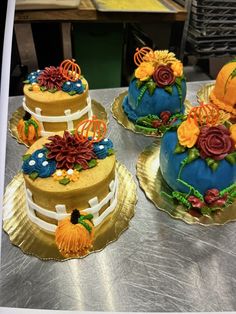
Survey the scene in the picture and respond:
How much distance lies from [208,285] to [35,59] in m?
1.35

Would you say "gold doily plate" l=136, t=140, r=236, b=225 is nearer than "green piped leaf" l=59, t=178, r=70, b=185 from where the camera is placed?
No

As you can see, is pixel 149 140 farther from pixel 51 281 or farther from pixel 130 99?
pixel 51 281

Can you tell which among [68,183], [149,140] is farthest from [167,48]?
[68,183]

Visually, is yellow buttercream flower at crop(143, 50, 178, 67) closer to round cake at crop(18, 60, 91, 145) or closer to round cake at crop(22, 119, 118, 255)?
round cake at crop(18, 60, 91, 145)

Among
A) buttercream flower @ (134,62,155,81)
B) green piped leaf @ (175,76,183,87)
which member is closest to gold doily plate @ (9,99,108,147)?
buttercream flower @ (134,62,155,81)

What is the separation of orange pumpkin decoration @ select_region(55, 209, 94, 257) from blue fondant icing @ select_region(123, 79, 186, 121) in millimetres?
719

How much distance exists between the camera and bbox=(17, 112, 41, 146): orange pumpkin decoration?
1498 mm

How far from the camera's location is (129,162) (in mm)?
1434

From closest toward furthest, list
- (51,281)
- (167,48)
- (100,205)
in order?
(51,281) < (100,205) < (167,48)

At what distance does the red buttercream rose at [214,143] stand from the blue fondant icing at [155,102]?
0.46 m

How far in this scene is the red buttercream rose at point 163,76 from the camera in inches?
59.0

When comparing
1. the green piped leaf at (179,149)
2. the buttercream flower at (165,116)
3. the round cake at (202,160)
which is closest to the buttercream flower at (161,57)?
Answer: the buttercream flower at (165,116)

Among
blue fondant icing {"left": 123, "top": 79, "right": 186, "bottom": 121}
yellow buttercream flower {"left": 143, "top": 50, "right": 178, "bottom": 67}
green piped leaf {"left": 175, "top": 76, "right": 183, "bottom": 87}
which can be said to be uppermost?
yellow buttercream flower {"left": 143, "top": 50, "right": 178, "bottom": 67}

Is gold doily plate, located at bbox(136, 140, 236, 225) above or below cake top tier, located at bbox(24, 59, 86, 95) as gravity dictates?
below
